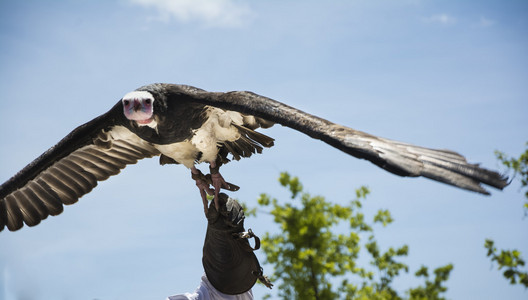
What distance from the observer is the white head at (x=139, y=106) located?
5.30 metres

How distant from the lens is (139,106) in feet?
17.4

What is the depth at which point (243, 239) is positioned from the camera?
5.74 m

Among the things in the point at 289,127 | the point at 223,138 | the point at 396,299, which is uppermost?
the point at 396,299

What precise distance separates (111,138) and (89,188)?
64 cm

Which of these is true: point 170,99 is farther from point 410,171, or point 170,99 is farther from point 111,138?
point 410,171

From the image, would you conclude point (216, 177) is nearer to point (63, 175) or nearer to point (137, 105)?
point (137, 105)

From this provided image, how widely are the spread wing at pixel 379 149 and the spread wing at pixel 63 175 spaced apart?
1662 mm

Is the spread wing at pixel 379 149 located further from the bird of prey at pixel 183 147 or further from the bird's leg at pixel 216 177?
the bird's leg at pixel 216 177

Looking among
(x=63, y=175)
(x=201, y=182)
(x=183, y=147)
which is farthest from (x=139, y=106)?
(x=63, y=175)

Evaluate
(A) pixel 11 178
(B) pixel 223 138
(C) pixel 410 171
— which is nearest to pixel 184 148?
(B) pixel 223 138

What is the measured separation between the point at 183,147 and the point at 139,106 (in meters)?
0.68

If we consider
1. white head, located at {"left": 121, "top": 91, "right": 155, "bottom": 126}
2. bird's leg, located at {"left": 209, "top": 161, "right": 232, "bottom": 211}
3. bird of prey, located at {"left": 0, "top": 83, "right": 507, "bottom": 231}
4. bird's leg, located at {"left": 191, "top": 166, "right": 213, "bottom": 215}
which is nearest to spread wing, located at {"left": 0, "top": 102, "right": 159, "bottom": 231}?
bird of prey, located at {"left": 0, "top": 83, "right": 507, "bottom": 231}

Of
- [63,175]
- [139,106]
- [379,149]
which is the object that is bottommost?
[379,149]

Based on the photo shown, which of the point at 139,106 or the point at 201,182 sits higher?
the point at 139,106
